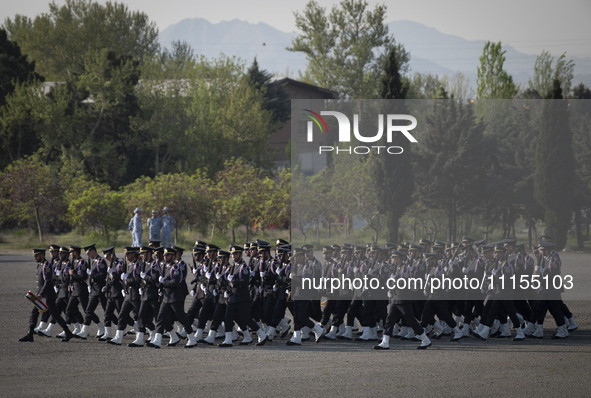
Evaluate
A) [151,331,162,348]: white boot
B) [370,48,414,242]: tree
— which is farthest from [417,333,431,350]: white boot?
[370,48,414,242]: tree

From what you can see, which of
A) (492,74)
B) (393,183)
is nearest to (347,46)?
(492,74)

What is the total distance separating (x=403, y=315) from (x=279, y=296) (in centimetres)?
256

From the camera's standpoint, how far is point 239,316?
15.1 meters

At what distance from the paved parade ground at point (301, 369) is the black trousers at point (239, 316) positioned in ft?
1.51

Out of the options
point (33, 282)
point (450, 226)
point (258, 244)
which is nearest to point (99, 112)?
point (33, 282)

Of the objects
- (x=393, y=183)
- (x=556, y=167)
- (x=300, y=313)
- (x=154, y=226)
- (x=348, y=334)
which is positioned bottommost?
(x=348, y=334)

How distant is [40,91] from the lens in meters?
47.7

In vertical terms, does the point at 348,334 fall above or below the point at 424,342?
below

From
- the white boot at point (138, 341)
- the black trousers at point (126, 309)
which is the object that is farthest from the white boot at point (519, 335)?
the black trousers at point (126, 309)

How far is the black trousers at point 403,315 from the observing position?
1453cm

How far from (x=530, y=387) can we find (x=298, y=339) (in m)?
5.08

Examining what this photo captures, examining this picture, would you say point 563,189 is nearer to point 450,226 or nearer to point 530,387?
point 450,226

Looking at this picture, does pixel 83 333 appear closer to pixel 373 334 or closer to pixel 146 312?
pixel 146 312

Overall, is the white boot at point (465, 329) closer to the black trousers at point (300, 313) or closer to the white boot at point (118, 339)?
the black trousers at point (300, 313)
